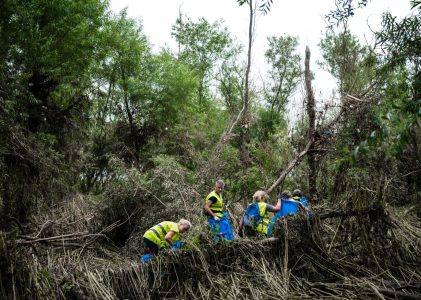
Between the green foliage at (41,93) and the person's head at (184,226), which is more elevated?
the green foliage at (41,93)

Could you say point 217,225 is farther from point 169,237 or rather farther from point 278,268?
point 278,268

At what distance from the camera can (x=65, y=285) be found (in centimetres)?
477

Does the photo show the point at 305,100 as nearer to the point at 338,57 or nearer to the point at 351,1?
the point at 338,57

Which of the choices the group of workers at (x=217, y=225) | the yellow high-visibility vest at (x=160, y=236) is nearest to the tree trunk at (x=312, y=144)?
the group of workers at (x=217, y=225)

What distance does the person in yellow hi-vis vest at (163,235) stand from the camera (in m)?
6.84

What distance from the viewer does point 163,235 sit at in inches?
275

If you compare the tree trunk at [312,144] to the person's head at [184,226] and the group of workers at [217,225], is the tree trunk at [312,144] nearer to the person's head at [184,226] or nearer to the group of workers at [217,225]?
the group of workers at [217,225]

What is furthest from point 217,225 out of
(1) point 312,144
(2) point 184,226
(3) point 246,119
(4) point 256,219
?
(3) point 246,119

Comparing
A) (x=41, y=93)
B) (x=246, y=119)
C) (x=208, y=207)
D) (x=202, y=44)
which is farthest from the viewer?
(x=202, y=44)

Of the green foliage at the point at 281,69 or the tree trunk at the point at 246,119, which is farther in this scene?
the green foliage at the point at 281,69

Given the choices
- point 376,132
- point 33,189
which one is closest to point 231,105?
point 33,189

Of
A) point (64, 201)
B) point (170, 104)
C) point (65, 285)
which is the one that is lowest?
point (65, 285)

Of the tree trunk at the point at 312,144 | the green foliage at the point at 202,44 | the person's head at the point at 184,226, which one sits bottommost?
the person's head at the point at 184,226

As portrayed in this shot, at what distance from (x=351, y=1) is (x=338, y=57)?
1089cm
